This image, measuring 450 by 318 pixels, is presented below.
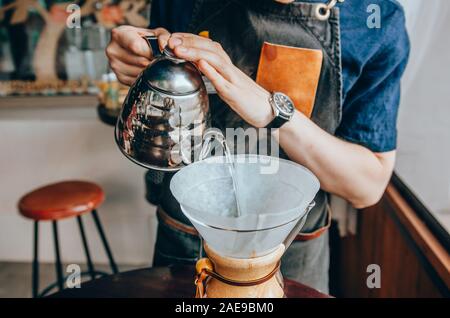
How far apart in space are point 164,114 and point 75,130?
1.99 meters

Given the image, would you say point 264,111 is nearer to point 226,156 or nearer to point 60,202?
point 226,156

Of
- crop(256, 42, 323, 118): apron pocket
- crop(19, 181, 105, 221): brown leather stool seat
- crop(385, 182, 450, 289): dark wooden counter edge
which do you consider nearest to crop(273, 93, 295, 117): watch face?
crop(256, 42, 323, 118): apron pocket

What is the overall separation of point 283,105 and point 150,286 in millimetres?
530

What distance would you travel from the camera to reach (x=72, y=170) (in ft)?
8.60

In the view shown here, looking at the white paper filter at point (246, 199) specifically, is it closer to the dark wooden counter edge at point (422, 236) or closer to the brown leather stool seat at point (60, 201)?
the dark wooden counter edge at point (422, 236)

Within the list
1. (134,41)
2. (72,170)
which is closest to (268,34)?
(134,41)

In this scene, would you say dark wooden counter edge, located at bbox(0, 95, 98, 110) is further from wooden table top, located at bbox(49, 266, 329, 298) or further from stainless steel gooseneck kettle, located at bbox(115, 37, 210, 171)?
stainless steel gooseneck kettle, located at bbox(115, 37, 210, 171)

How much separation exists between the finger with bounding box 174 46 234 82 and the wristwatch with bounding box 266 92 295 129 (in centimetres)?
11

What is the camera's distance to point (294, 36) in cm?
93

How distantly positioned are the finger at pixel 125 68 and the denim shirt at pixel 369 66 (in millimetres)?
229

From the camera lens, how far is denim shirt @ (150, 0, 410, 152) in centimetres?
92

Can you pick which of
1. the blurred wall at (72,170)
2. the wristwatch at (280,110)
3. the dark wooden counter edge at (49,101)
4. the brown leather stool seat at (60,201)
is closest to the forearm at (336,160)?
the wristwatch at (280,110)

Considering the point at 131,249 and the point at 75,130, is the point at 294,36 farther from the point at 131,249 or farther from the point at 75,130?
the point at 131,249

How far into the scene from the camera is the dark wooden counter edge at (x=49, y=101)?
8.69 ft
